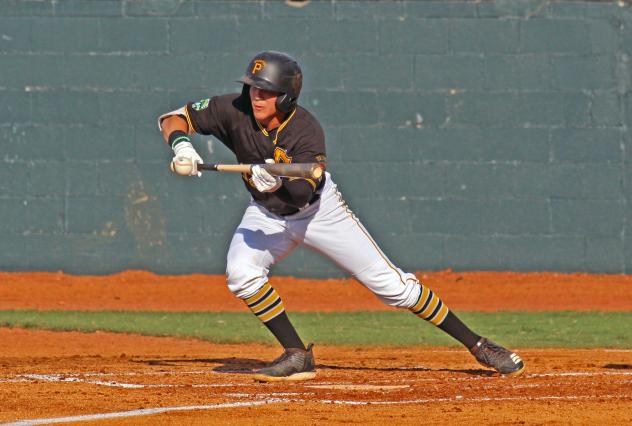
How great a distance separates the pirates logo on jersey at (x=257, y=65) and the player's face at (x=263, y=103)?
11cm

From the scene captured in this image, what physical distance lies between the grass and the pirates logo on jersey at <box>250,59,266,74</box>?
12.2ft

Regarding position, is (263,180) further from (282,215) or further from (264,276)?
(264,276)

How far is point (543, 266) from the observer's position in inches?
595

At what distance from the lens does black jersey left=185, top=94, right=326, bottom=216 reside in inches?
313

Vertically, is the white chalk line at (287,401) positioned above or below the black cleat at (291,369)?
above

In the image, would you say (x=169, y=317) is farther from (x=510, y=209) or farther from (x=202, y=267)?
(x=510, y=209)

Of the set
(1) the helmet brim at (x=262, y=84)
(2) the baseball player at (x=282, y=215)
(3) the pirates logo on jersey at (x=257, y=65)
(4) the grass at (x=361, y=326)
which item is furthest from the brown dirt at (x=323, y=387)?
(3) the pirates logo on jersey at (x=257, y=65)

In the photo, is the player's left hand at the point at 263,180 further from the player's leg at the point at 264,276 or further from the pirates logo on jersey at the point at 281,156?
the player's leg at the point at 264,276

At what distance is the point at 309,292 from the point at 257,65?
6.97 m

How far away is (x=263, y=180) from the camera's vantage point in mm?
7543

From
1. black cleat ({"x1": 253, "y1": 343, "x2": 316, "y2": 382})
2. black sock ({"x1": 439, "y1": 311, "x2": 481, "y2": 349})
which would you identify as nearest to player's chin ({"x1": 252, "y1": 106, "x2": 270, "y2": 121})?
black cleat ({"x1": 253, "y1": 343, "x2": 316, "y2": 382})

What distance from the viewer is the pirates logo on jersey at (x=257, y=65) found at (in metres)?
7.91

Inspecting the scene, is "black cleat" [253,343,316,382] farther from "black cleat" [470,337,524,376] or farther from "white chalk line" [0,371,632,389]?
"black cleat" [470,337,524,376]

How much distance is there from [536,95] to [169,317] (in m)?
5.02
